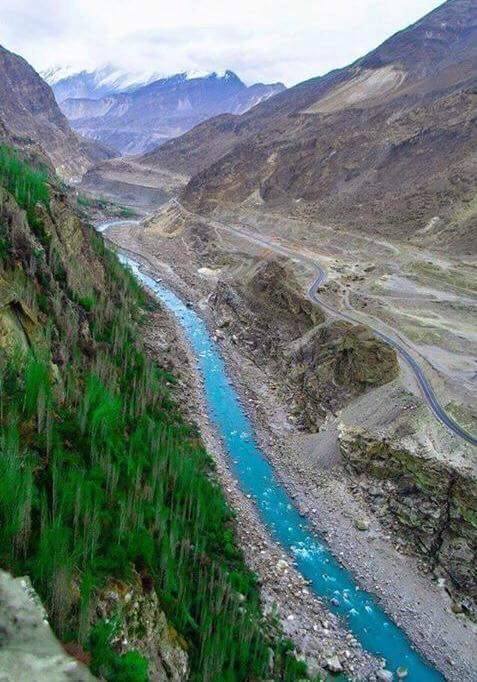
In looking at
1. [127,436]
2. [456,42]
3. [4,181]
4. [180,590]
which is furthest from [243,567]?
[456,42]

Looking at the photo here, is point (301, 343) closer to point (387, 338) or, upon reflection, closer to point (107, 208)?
point (387, 338)

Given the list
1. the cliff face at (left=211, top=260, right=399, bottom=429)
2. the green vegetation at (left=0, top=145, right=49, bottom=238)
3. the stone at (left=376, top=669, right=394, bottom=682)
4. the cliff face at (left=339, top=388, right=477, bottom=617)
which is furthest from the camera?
the cliff face at (left=211, top=260, right=399, bottom=429)

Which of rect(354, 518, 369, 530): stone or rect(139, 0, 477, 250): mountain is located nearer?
rect(354, 518, 369, 530): stone

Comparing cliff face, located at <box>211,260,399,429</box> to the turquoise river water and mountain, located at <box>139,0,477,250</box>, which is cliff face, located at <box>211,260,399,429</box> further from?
mountain, located at <box>139,0,477,250</box>

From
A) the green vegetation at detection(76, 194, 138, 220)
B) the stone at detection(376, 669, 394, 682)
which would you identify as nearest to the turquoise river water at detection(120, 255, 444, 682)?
the stone at detection(376, 669, 394, 682)

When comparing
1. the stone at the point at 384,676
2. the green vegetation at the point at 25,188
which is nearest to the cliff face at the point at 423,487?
the stone at the point at 384,676

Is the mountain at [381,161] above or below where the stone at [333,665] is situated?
above

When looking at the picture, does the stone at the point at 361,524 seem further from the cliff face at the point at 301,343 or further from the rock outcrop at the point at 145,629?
the rock outcrop at the point at 145,629
